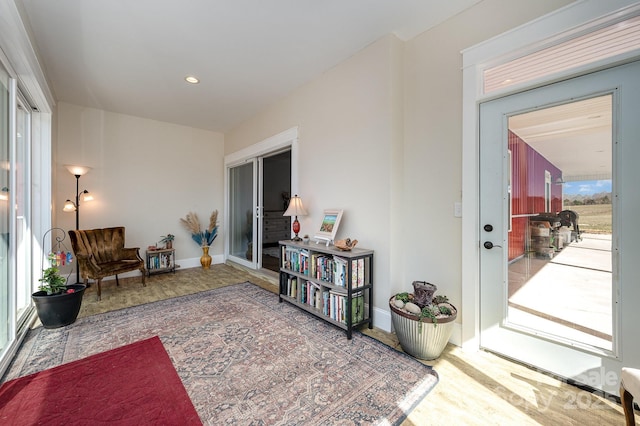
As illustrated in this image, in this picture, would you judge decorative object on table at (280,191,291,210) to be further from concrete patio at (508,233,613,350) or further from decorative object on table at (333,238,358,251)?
concrete patio at (508,233,613,350)

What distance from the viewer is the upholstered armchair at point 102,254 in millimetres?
3348

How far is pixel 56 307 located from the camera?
2.49 m

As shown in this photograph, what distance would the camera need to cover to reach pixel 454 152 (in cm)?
227

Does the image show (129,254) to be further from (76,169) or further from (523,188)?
(523,188)

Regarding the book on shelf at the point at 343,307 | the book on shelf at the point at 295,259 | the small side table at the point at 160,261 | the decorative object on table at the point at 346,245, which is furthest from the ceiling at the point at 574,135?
the small side table at the point at 160,261

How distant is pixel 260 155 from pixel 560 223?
4.02 metres

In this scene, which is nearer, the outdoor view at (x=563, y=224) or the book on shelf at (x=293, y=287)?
the outdoor view at (x=563, y=224)

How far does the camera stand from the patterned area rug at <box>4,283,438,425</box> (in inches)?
60.1

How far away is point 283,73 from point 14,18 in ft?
7.43

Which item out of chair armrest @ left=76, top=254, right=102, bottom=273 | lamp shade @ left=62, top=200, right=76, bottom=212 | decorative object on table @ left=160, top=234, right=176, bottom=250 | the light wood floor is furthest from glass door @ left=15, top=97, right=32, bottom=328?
the light wood floor

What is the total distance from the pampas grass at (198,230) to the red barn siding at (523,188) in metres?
4.97

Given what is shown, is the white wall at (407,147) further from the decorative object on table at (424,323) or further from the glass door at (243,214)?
the glass door at (243,214)

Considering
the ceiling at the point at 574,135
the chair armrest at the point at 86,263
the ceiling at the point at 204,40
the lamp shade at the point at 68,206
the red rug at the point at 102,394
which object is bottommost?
the red rug at the point at 102,394

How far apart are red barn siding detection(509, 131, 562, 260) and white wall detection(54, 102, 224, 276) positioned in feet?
16.9
